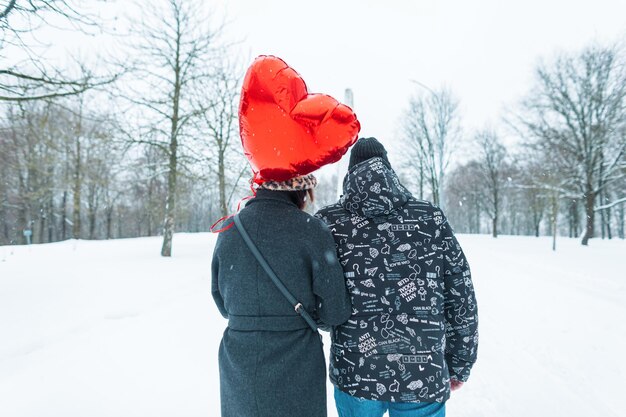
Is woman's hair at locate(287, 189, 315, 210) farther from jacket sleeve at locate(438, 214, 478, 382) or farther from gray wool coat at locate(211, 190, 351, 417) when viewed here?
jacket sleeve at locate(438, 214, 478, 382)

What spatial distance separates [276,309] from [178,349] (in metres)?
3.57

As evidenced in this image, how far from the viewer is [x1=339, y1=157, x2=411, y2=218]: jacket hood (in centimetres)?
153

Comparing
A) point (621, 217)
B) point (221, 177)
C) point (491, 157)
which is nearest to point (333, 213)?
point (221, 177)

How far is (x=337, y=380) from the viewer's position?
1.68 meters

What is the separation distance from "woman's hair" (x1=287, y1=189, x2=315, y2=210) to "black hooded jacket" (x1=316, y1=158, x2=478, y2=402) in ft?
0.65

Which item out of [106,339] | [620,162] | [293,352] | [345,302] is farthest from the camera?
[620,162]

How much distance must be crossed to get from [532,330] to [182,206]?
25.1 meters

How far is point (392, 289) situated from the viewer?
1.56 meters

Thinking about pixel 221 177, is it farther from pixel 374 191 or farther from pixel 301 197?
pixel 374 191

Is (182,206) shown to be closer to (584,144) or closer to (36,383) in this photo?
(36,383)

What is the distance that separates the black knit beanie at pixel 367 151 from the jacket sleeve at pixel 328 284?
1.53 feet

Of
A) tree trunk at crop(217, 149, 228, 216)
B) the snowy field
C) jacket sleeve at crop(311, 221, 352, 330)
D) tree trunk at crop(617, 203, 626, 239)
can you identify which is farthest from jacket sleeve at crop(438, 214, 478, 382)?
tree trunk at crop(617, 203, 626, 239)

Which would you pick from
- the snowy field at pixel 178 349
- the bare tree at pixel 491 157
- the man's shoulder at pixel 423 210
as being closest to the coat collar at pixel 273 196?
the man's shoulder at pixel 423 210

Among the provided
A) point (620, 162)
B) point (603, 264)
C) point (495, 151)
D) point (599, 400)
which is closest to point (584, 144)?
point (620, 162)
